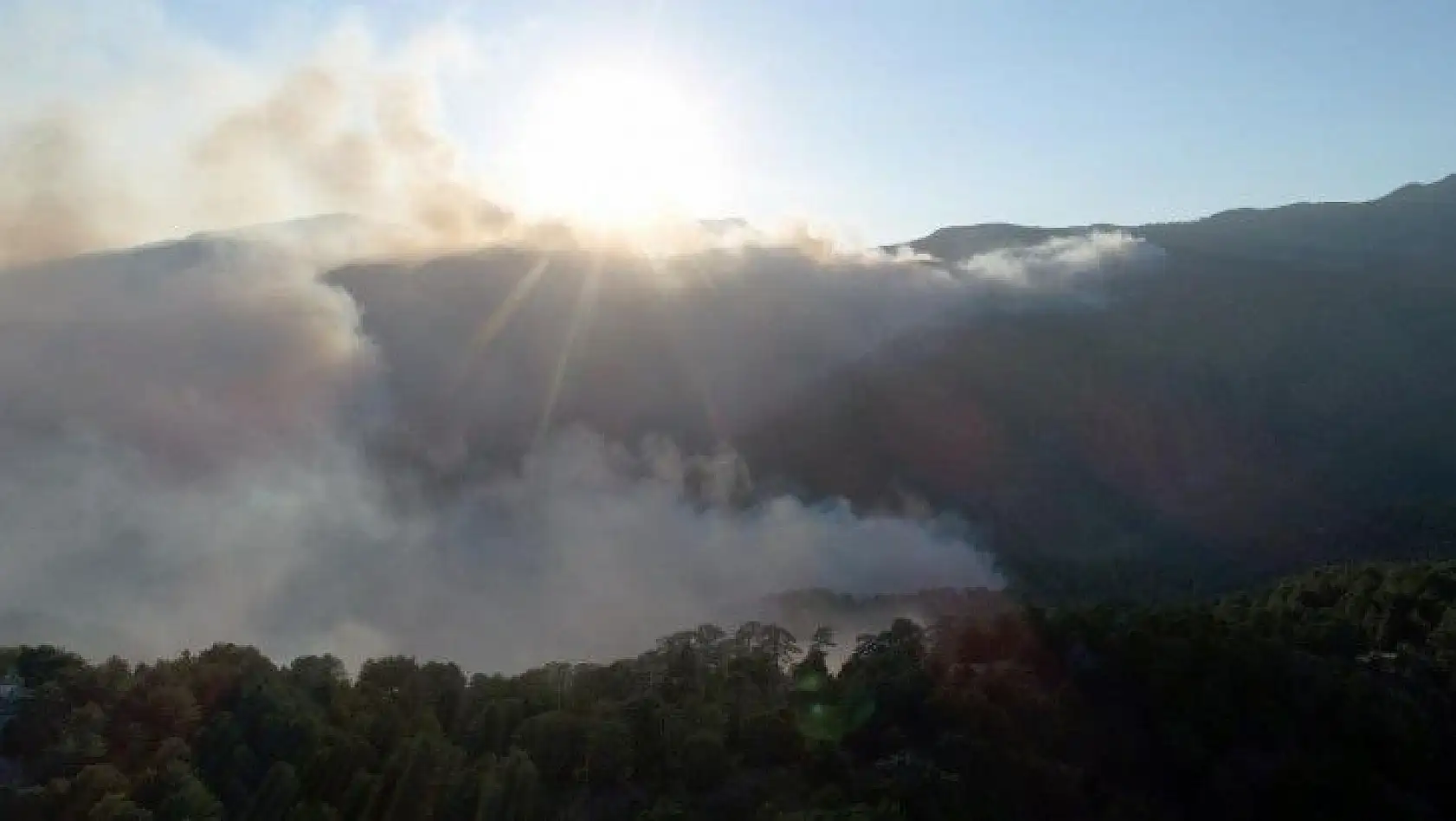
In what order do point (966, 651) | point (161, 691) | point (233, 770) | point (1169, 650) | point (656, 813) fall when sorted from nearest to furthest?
1. point (656, 813)
2. point (233, 770)
3. point (161, 691)
4. point (1169, 650)
5. point (966, 651)

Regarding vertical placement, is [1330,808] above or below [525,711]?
below

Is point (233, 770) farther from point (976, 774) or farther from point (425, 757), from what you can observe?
point (976, 774)

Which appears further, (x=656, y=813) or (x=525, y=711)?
(x=525, y=711)

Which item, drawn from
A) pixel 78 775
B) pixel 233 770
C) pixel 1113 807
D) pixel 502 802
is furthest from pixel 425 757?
pixel 1113 807

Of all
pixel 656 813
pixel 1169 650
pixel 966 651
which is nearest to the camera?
pixel 656 813

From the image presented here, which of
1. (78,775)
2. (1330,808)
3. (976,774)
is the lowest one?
(1330,808)

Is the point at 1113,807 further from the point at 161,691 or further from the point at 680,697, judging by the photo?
the point at 161,691

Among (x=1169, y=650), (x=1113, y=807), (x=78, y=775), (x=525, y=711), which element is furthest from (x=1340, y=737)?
(x=78, y=775)
